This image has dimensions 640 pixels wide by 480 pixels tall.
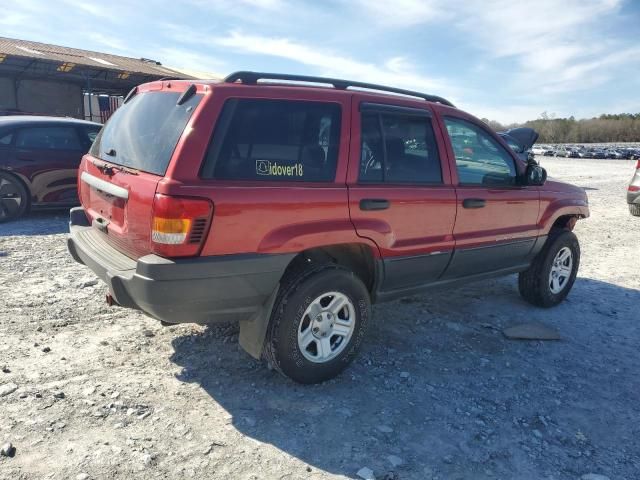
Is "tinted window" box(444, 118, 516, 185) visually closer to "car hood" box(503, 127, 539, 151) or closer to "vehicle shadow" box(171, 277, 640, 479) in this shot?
"vehicle shadow" box(171, 277, 640, 479)

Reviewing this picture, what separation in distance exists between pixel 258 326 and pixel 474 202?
2034 mm

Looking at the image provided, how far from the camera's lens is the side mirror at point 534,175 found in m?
4.46

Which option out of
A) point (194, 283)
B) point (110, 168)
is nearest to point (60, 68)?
point (110, 168)

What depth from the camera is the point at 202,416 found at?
2951 millimetres

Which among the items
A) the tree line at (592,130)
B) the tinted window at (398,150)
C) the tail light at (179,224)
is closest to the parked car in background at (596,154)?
the tree line at (592,130)

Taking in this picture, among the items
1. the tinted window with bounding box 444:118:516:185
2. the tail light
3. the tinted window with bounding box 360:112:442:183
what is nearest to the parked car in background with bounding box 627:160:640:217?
the tinted window with bounding box 444:118:516:185

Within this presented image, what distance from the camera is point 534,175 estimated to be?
446 centimetres

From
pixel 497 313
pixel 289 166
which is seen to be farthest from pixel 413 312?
pixel 289 166

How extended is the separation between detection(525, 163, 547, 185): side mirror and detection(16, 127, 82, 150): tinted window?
647 centimetres

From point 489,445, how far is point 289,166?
197 centimetres

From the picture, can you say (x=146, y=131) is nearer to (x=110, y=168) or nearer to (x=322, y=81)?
(x=110, y=168)

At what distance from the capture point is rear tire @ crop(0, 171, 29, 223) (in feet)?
23.8

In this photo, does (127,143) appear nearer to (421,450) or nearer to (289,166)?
(289,166)

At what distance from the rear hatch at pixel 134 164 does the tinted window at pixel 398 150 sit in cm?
119
